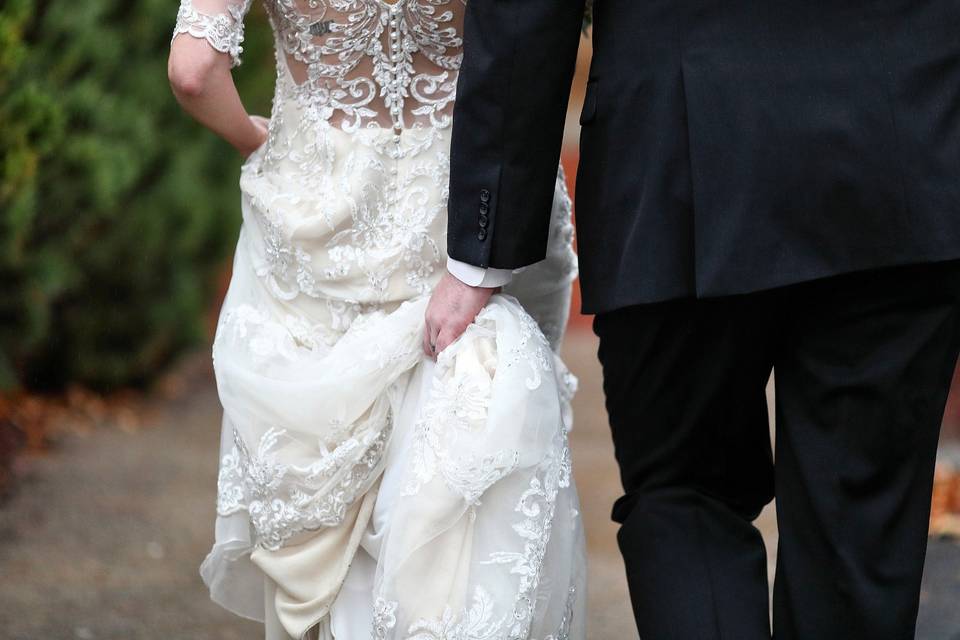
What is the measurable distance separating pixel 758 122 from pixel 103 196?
3.77 metres

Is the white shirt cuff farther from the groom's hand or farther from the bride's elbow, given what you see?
the bride's elbow

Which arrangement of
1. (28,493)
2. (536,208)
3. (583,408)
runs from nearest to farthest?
1. (536,208)
2. (28,493)
3. (583,408)

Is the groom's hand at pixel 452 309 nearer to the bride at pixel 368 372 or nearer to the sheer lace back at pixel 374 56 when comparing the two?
the bride at pixel 368 372

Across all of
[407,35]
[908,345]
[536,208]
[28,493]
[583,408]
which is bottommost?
[583,408]

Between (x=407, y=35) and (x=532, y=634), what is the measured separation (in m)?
1.12

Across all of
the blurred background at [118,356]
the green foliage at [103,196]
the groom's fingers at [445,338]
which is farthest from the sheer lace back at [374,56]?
the green foliage at [103,196]

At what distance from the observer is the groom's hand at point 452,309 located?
7.67ft

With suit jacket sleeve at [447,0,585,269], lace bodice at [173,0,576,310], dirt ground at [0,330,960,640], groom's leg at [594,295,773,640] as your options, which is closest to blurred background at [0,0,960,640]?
dirt ground at [0,330,960,640]

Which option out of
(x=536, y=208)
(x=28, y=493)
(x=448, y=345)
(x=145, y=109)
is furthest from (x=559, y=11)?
(x=145, y=109)

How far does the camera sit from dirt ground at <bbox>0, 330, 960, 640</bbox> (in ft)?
12.0

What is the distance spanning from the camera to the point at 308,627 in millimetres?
2494

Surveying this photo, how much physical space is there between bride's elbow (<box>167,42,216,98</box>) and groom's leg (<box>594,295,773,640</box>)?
0.86 meters

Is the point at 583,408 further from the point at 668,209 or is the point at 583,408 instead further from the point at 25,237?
the point at 668,209

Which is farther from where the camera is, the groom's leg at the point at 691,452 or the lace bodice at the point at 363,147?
the lace bodice at the point at 363,147
